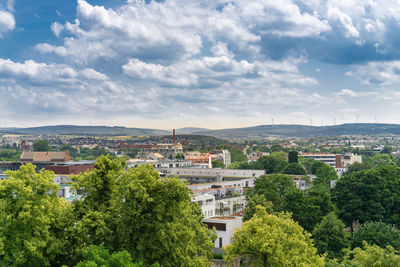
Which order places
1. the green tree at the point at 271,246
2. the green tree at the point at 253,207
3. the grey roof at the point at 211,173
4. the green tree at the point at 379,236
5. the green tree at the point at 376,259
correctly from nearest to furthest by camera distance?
1. the green tree at the point at 271,246
2. the green tree at the point at 376,259
3. the green tree at the point at 379,236
4. the green tree at the point at 253,207
5. the grey roof at the point at 211,173

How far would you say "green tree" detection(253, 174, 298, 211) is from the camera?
76.4m

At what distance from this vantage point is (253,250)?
3856 centimetres

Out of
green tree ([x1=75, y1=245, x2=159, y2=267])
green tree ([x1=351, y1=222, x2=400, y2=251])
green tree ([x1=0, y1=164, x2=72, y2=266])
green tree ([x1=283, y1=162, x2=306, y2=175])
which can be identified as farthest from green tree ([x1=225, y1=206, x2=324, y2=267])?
green tree ([x1=283, y1=162, x2=306, y2=175])

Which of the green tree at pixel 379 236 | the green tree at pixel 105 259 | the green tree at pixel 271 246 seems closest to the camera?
the green tree at pixel 105 259

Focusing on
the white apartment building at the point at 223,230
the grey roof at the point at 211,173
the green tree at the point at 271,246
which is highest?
the green tree at the point at 271,246

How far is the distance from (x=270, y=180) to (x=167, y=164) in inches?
3564

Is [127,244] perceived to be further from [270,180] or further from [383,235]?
[270,180]

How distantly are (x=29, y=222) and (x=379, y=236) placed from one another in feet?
123

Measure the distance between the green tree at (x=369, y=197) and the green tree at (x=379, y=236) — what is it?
1392cm

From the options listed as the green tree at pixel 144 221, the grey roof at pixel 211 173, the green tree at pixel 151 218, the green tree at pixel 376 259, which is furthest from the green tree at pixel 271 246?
the grey roof at pixel 211 173

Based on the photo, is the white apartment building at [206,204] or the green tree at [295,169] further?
the green tree at [295,169]

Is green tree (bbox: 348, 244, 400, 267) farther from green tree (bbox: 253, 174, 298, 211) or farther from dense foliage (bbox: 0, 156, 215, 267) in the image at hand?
green tree (bbox: 253, 174, 298, 211)

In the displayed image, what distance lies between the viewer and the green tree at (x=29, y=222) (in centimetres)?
3259

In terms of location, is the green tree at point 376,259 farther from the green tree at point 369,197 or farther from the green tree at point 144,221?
the green tree at point 369,197
